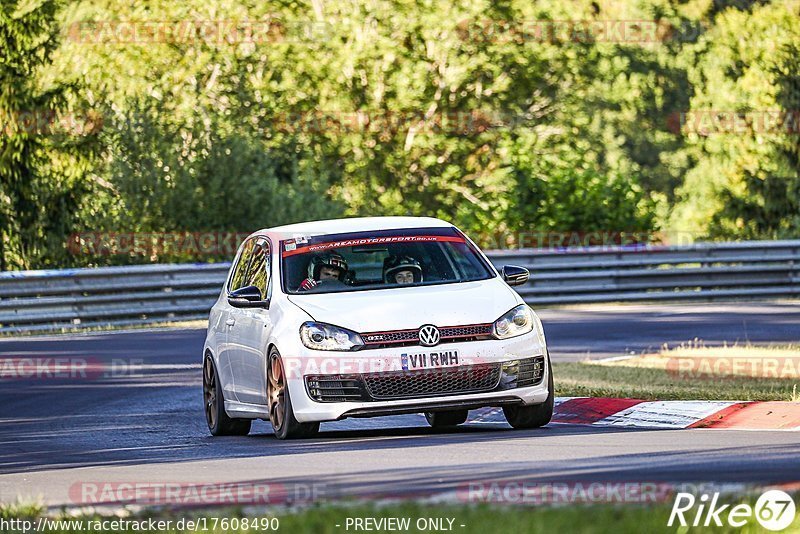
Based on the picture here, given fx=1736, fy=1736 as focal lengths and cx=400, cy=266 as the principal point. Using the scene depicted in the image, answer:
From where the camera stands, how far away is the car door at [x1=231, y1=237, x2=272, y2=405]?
12.7 metres

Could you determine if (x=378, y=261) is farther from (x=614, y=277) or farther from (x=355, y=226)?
(x=614, y=277)

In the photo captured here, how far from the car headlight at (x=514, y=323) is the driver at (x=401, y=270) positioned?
3.20 feet

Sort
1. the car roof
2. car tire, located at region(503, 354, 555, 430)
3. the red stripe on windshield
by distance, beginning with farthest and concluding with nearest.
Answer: the car roof < the red stripe on windshield < car tire, located at region(503, 354, 555, 430)

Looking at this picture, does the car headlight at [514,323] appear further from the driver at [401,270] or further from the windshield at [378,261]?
the driver at [401,270]

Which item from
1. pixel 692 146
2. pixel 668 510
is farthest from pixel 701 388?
pixel 692 146

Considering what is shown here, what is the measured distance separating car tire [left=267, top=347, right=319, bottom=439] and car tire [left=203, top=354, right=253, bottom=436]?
1287 millimetres

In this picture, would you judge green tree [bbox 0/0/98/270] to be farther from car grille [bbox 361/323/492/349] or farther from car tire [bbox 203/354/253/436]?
car grille [bbox 361/323/492/349]

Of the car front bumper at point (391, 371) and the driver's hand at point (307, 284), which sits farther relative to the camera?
the driver's hand at point (307, 284)

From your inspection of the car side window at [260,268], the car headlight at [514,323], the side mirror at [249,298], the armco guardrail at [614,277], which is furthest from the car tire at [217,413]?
the armco guardrail at [614,277]

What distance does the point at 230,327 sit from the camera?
13.6 m

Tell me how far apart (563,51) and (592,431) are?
33.9 m

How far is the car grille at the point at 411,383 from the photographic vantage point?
11.8 m

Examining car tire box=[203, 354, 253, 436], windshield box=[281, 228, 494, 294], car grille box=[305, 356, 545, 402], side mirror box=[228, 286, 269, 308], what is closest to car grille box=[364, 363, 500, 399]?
car grille box=[305, 356, 545, 402]

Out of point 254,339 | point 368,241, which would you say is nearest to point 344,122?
point 368,241
